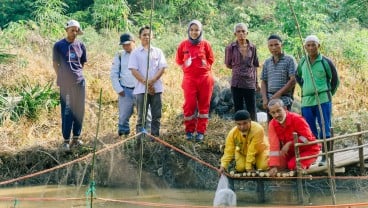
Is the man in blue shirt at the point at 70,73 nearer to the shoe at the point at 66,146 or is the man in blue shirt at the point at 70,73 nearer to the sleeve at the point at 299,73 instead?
the shoe at the point at 66,146

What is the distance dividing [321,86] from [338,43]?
651 cm

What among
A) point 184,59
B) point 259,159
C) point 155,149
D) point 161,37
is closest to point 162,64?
point 184,59

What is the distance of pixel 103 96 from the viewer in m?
11.2

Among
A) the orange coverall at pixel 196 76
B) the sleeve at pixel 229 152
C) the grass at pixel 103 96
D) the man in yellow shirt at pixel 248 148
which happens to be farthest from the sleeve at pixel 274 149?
the grass at pixel 103 96

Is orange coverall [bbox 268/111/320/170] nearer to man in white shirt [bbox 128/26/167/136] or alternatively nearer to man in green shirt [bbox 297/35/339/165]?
man in green shirt [bbox 297/35/339/165]

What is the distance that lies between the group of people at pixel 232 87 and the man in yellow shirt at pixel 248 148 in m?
0.01

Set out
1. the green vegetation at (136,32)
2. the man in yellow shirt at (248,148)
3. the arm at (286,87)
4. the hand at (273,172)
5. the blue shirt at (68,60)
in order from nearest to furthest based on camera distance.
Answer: the hand at (273,172)
the man in yellow shirt at (248,148)
the arm at (286,87)
the blue shirt at (68,60)
the green vegetation at (136,32)

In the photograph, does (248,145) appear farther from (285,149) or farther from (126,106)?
(126,106)

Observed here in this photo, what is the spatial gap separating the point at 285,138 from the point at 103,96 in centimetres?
514

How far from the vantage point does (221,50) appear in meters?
13.8

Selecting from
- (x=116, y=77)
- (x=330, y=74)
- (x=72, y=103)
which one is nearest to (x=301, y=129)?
(x=330, y=74)

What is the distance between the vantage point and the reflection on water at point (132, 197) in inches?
292

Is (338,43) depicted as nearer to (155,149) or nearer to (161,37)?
(161,37)

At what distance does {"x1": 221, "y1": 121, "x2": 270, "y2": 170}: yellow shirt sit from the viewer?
6.86 meters
